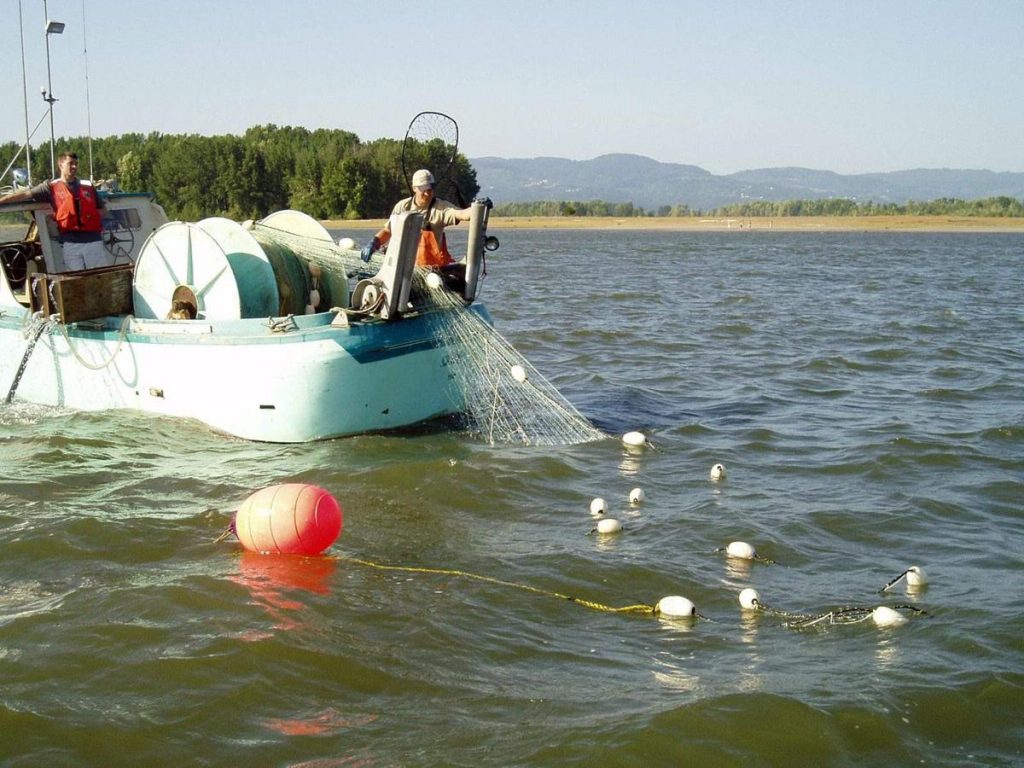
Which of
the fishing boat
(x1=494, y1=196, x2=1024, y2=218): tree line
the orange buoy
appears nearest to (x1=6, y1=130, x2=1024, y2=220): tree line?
(x1=494, y1=196, x2=1024, y2=218): tree line

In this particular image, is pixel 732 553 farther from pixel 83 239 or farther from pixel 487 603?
pixel 83 239

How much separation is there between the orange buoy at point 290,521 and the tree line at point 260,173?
65998mm

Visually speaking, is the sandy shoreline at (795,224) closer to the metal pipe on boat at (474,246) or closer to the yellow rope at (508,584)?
the metal pipe on boat at (474,246)

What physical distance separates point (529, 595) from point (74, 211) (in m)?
7.76

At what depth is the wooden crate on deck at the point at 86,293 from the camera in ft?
37.2

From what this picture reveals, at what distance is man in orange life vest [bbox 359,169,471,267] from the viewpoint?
11.4 meters

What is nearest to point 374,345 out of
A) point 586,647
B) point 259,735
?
point 586,647

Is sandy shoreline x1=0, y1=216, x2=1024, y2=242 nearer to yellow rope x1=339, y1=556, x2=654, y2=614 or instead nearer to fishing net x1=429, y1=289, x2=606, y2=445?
fishing net x1=429, y1=289, x2=606, y2=445

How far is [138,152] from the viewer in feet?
260

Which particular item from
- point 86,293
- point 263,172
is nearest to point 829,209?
point 263,172

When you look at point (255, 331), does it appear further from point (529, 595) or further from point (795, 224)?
point (795, 224)

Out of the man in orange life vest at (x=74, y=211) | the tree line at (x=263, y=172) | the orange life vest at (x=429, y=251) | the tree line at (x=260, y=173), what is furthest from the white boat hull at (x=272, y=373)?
the tree line at (x=260, y=173)

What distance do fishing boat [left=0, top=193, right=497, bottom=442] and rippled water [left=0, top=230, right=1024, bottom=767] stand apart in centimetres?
33

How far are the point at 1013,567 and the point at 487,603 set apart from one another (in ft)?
12.3
